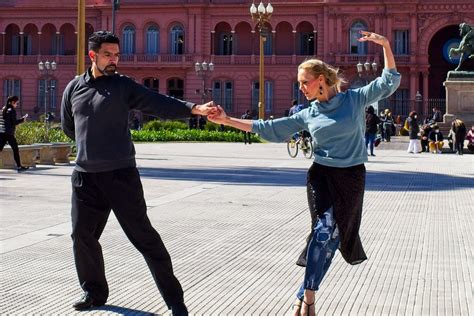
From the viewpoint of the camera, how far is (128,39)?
209 ft

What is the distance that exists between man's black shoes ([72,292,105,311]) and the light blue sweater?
5.90 ft

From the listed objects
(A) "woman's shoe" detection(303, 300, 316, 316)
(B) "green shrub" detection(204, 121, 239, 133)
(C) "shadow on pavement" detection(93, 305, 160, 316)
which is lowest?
(C) "shadow on pavement" detection(93, 305, 160, 316)

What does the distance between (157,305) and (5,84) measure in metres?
62.1

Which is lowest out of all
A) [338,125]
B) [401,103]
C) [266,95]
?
[338,125]

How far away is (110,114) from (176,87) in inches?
2282

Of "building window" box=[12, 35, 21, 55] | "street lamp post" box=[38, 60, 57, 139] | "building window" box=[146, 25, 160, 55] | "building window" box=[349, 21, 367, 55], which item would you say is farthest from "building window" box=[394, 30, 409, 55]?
"building window" box=[12, 35, 21, 55]

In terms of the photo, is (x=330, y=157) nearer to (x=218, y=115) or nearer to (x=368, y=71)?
(x=218, y=115)

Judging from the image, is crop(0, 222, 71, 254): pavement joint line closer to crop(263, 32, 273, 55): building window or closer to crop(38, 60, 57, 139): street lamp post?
crop(38, 60, 57, 139): street lamp post

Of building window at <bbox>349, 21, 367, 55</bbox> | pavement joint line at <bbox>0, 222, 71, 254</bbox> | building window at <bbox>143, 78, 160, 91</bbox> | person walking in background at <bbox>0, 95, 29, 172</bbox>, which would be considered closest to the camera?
pavement joint line at <bbox>0, 222, 71, 254</bbox>

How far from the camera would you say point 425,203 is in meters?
13.9

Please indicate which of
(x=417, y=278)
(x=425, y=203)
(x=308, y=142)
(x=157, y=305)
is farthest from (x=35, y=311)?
(x=308, y=142)

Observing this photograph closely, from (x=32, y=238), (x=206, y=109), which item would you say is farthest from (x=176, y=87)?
(x=206, y=109)

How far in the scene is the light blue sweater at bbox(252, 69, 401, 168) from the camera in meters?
5.77

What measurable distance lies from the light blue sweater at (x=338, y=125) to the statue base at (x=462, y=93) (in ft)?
101
